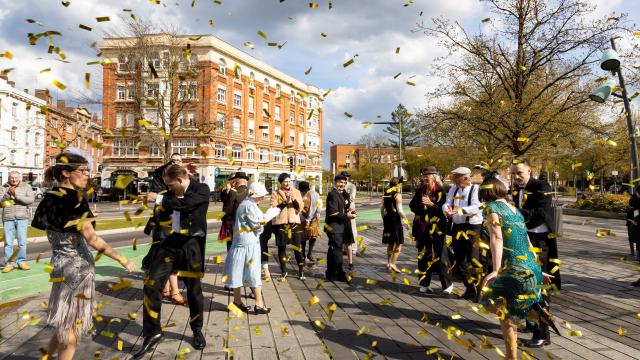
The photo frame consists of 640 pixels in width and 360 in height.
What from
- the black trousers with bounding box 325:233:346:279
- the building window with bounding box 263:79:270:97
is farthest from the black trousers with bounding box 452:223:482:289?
the building window with bounding box 263:79:270:97

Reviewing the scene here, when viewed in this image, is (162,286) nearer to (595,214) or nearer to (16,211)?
(16,211)

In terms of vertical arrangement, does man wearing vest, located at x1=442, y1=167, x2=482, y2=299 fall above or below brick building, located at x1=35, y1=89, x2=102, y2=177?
below

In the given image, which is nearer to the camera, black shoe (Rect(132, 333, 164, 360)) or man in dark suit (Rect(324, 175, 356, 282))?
black shoe (Rect(132, 333, 164, 360))

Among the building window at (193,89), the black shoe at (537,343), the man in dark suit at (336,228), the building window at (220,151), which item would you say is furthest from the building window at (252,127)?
the black shoe at (537,343)

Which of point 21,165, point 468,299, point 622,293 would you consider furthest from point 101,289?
point 21,165

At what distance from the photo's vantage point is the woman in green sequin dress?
3443 mm

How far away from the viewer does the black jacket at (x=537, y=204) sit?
4.76m

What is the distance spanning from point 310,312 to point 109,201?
1576 inches

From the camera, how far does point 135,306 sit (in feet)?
17.8

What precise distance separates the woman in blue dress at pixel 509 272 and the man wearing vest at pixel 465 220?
2.14 meters

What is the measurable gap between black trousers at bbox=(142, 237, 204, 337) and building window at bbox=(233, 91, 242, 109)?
44461 mm

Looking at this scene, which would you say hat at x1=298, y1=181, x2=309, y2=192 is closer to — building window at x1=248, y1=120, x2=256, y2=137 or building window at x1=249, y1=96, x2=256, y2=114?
building window at x1=248, y1=120, x2=256, y2=137

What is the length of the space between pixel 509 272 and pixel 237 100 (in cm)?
4678

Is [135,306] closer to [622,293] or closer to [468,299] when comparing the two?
[468,299]
